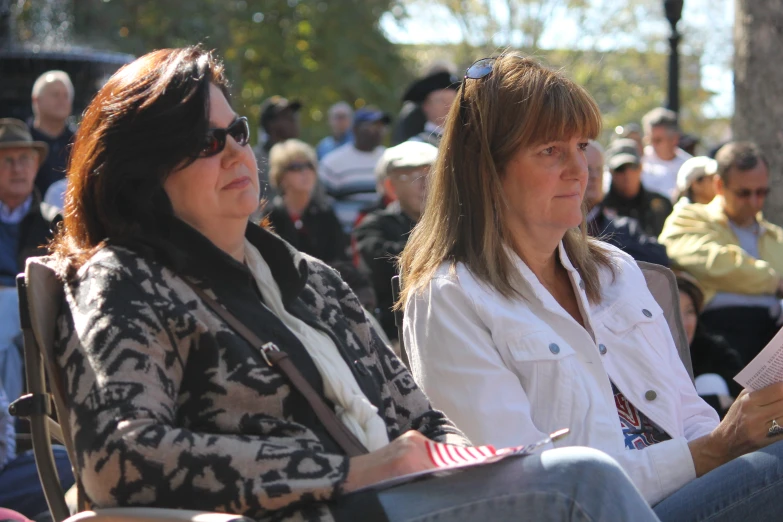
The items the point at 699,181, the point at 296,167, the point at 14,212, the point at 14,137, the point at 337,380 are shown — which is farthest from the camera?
the point at 296,167

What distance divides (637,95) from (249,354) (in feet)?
114

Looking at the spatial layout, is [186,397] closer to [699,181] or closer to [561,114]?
[561,114]

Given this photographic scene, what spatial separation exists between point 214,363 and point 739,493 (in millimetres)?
1276

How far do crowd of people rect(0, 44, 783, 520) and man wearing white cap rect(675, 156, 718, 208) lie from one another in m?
4.29

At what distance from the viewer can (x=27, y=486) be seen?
143 inches

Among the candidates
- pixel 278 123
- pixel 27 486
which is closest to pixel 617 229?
pixel 27 486

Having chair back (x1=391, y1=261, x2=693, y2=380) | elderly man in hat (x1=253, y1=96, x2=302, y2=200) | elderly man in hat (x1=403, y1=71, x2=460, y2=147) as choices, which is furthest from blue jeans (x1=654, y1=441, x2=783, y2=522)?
elderly man in hat (x1=253, y1=96, x2=302, y2=200)

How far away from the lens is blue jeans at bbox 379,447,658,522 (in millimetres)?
2242

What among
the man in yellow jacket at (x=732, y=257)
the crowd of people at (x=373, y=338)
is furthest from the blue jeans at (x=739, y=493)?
the man in yellow jacket at (x=732, y=257)

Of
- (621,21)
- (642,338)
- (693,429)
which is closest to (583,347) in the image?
(642,338)

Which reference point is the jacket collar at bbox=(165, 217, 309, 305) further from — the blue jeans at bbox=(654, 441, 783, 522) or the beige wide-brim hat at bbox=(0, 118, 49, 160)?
the beige wide-brim hat at bbox=(0, 118, 49, 160)

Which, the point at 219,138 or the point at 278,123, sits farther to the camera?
the point at 278,123

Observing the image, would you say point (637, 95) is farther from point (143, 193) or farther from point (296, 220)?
point (143, 193)

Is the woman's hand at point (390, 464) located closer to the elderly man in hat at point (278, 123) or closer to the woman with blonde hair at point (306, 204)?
the woman with blonde hair at point (306, 204)
